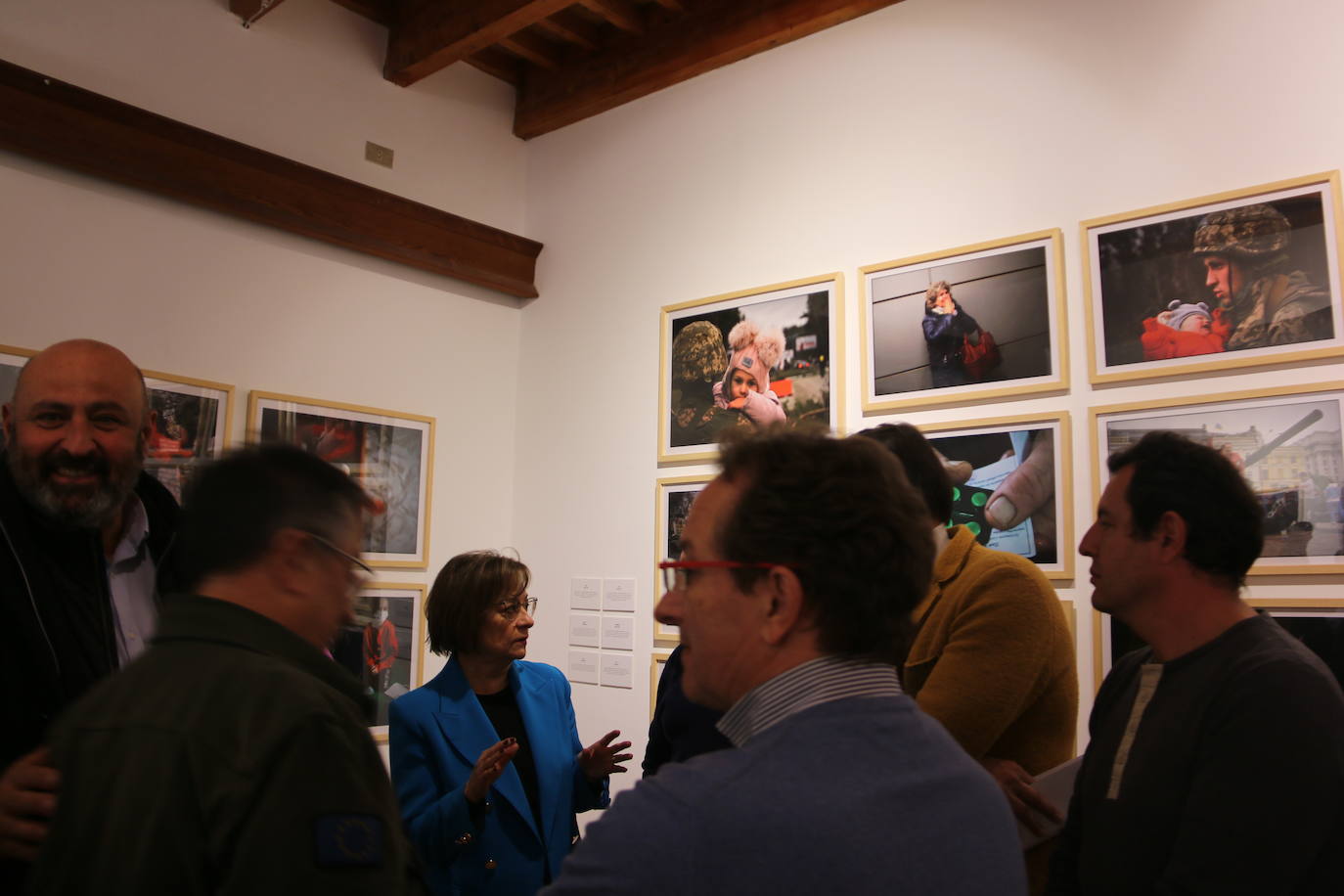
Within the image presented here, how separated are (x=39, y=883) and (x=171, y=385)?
362 centimetres

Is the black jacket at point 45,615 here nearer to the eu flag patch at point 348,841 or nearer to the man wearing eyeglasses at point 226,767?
the man wearing eyeglasses at point 226,767

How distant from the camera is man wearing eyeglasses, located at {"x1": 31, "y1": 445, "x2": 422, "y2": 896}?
3.95ft

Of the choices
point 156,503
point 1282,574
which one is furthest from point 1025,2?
point 156,503

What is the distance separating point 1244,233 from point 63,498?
3.81 m

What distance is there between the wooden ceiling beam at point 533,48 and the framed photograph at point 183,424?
2548 mm

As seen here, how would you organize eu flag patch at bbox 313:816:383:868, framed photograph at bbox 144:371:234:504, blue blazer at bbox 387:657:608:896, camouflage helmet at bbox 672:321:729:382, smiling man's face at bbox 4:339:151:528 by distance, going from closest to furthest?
1. eu flag patch at bbox 313:816:383:868
2. smiling man's face at bbox 4:339:151:528
3. blue blazer at bbox 387:657:608:896
4. framed photograph at bbox 144:371:234:504
5. camouflage helmet at bbox 672:321:729:382

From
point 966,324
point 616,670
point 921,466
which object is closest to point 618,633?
point 616,670

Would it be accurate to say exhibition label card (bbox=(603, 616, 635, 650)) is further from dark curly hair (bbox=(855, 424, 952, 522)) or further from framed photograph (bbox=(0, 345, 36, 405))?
dark curly hair (bbox=(855, 424, 952, 522))

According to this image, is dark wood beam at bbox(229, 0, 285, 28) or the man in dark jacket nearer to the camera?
the man in dark jacket

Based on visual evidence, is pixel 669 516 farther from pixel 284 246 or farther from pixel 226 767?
pixel 226 767

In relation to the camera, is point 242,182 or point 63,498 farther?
point 242,182

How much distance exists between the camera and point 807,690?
1320 millimetres

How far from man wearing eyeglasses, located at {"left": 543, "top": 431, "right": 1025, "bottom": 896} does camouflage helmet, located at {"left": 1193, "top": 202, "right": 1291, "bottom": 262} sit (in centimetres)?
288

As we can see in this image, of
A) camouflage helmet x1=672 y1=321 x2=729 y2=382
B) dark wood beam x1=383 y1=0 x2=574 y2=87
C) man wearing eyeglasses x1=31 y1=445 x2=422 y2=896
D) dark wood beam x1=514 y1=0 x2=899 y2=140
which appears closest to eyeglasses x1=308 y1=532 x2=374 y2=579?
man wearing eyeglasses x1=31 y1=445 x2=422 y2=896
